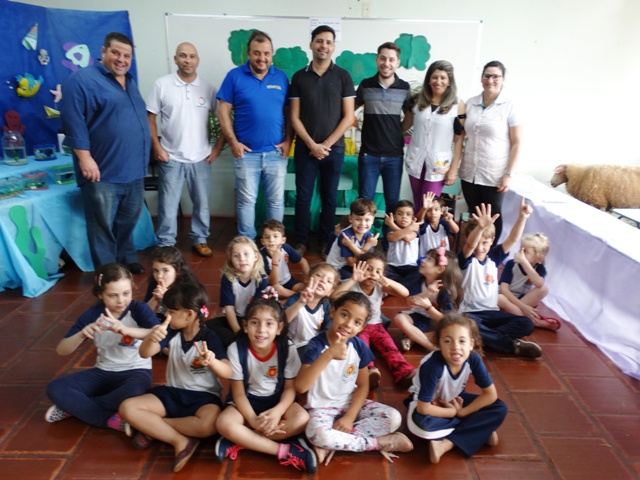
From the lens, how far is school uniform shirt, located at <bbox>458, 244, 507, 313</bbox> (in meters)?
2.77

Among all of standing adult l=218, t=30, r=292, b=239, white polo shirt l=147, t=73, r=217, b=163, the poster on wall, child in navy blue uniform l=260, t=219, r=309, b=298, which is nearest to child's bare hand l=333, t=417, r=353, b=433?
child in navy blue uniform l=260, t=219, r=309, b=298

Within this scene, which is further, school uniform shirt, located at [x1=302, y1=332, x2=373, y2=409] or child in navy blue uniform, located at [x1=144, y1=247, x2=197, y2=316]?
child in navy blue uniform, located at [x1=144, y1=247, x2=197, y2=316]

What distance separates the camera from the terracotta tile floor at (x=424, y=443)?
181cm

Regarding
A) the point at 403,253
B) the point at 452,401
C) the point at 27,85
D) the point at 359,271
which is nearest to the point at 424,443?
the point at 452,401

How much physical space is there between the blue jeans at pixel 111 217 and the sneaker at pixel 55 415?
1425 mm

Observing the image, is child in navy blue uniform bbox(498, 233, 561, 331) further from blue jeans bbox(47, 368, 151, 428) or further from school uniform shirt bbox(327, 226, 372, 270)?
blue jeans bbox(47, 368, 151, 428)

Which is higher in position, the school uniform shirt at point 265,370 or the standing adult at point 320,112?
the standing adult at point 320,112

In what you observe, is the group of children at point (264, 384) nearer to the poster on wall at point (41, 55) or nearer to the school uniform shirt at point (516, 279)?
the school uniform shirt at point (516, 279)

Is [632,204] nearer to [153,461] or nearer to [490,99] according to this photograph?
[490,99]

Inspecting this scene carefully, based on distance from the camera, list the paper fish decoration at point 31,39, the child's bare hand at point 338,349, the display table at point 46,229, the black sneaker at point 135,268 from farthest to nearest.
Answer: the paper fish decoration at point 31,39
the black sneaker at point 135,268
the display table at point 46,229
the child's bare hand at point 338,349

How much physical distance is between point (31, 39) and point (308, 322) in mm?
3230

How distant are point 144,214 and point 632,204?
4064 millimetres

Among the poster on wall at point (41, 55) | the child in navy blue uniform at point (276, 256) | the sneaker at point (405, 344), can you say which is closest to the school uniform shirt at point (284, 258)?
the child in navy blue uniform at point (276, 256)

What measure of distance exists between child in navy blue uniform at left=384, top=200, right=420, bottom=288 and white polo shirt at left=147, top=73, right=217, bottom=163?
160 cm
